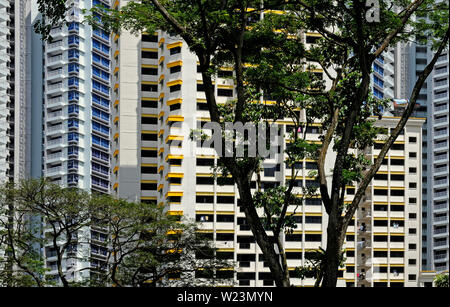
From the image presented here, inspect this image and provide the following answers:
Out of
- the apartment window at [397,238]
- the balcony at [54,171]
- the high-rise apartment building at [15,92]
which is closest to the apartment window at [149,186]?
the balcony at [54,171]

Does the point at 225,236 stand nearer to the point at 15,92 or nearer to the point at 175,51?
the point at 175,51

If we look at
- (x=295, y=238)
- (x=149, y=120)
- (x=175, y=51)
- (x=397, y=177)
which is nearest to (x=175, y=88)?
(x=175, y=51)

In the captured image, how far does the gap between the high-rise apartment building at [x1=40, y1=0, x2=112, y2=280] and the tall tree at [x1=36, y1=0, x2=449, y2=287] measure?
3654cm

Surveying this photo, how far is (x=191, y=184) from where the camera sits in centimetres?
6284

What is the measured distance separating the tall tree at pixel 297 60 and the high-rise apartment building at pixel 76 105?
120 feet

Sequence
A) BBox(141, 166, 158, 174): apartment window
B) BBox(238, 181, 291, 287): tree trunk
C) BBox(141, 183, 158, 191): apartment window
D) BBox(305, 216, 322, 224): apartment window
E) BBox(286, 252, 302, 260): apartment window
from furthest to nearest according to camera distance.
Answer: BBox(305, 216, 322, 224): apartment window
BBox(286, 252, 302, 260): apartment window
BBox(141, 166, 158, 174): apartment window
BBox(141, 183, 158, 191): apartment window
BBox(238, 181, 291, 287): tree trunk

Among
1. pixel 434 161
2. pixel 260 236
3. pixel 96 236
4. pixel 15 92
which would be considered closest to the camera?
pixel 260 236

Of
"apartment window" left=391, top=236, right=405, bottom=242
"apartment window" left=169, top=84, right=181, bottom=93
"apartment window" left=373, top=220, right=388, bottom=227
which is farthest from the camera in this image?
"apartment window" left=391, top=236, right=405, bottom=242

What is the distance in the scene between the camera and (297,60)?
17875 mm

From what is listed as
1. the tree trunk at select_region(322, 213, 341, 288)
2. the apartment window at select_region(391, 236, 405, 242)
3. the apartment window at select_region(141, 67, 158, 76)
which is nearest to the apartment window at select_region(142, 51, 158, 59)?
the apartment window at select_region(141, 67, 158, 76)

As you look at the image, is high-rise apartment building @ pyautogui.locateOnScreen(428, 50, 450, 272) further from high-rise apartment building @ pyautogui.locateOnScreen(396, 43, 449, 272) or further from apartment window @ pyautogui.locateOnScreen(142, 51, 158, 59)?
apartment window @ pyautogui.locateOnScreen(142, 51, 158, 59)

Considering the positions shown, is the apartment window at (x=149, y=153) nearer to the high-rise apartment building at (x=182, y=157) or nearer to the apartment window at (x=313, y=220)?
the high-rise apartment building at (x=182, y=157)

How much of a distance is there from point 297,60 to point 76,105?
47.4 m

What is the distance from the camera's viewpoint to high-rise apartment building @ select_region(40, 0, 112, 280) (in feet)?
188
